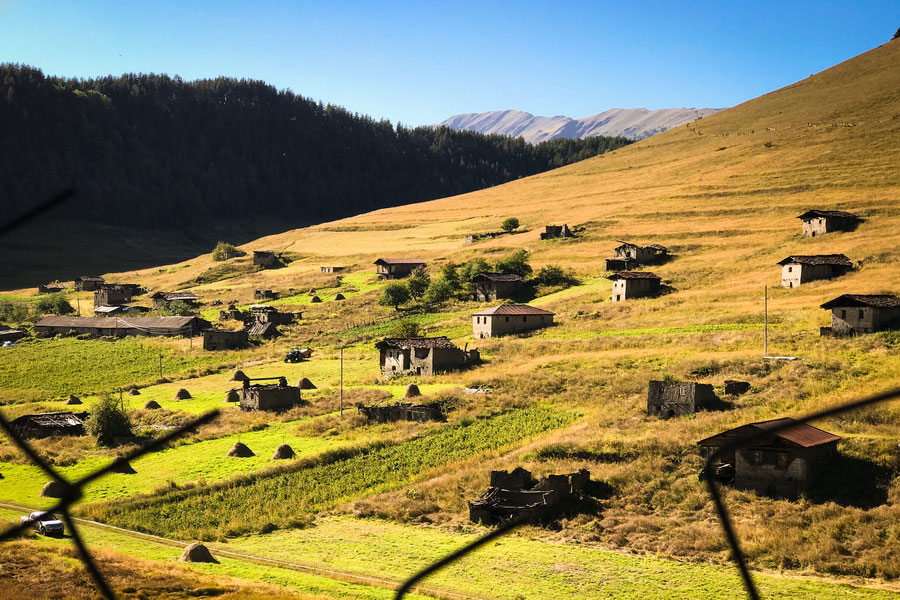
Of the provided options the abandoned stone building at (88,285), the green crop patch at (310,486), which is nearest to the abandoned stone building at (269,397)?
the green crop patch at (310,486)

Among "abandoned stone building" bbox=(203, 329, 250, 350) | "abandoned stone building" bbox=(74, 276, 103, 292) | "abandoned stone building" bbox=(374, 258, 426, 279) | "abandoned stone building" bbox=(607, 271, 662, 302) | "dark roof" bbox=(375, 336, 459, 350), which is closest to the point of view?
"dark roof" bbox=(375, 336, 459, 350)

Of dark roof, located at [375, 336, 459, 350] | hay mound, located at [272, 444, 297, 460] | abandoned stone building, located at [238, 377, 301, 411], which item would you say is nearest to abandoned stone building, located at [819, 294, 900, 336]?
dark roof, located at [375, 336, 459, 350]

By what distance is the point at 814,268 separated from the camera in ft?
257

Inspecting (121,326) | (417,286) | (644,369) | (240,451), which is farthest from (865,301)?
(121,326)

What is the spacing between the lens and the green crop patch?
118 ft

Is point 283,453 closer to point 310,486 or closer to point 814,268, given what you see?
point 310,486

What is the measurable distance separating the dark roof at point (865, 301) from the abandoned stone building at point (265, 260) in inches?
4105

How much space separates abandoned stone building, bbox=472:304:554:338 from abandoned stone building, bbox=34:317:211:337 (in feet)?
123

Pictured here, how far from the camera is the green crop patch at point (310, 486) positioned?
3584 cm

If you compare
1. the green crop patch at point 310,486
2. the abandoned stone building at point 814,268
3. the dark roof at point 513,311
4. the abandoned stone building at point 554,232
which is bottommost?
the green crop patch at point 310,486

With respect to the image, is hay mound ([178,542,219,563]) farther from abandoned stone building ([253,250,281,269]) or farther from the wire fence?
abandoned stone building ([253,250,281,269])

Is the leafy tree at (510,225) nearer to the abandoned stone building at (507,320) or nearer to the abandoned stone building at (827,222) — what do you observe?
the abandoned stone building at (827,222)

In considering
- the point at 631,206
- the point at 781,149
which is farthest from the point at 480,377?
the point at 781,149

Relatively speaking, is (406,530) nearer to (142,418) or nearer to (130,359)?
(142,418)
